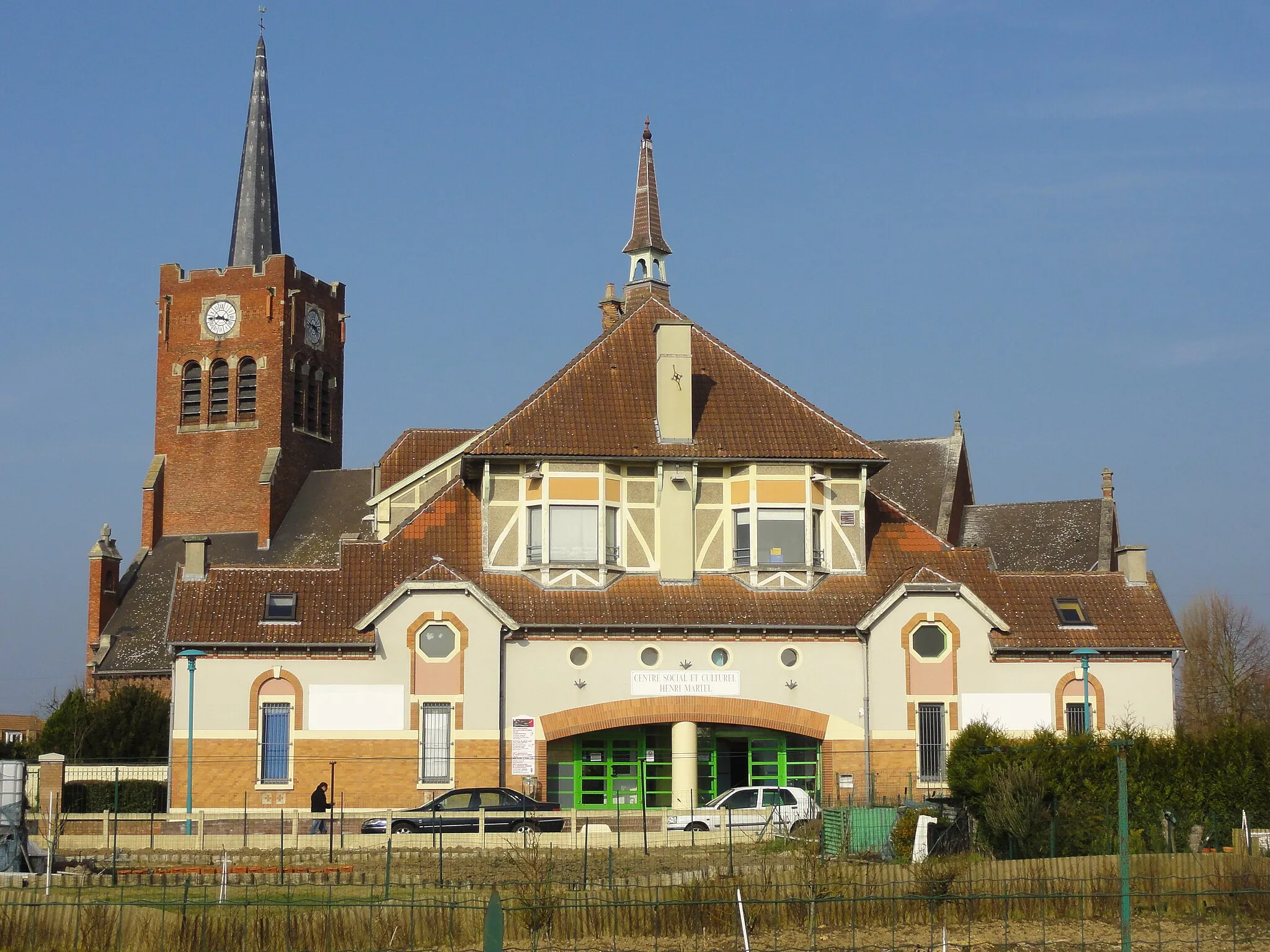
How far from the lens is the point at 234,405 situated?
69.2m

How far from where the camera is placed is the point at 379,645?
38.9m

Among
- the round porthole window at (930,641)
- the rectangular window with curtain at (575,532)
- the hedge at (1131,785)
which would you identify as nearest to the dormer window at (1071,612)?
the round porthole window at (930,641)

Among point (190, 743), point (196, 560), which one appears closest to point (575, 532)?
point (196, 560)

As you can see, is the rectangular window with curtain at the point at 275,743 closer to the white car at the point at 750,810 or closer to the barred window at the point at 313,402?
the white car at the point at 750,810

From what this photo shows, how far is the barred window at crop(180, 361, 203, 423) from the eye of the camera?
229 feet

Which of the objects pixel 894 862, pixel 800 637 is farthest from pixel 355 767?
pixel 894 862

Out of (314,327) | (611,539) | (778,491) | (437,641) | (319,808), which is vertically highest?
(314,327)

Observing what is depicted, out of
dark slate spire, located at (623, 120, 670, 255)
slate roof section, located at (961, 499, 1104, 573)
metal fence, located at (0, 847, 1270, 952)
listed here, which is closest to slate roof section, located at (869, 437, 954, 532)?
slate roof section, located at (961, 499, 1104, 573)

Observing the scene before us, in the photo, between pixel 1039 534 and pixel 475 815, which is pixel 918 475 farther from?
pixel 475 815

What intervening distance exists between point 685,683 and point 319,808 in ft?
28.0

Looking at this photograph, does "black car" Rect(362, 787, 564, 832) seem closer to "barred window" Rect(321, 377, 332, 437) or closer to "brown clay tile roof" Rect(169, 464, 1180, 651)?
"brown clay tile roof" Rect(169, 464, 1180, 651)

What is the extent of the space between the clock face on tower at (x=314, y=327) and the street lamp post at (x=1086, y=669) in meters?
40.3

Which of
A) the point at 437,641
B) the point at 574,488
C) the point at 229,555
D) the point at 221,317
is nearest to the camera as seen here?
the point at 437,641

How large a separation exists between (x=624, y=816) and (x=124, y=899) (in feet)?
51.4
